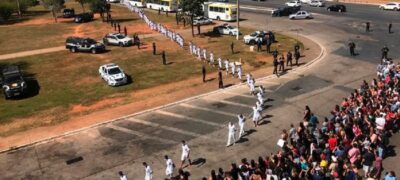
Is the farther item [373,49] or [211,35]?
[211,35]

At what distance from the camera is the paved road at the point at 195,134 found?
2123 centimetres

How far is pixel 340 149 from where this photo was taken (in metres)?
18.5

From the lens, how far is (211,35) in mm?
52938

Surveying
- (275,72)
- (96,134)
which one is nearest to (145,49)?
(275,72)

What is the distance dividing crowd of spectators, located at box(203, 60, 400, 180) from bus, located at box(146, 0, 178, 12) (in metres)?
54.7

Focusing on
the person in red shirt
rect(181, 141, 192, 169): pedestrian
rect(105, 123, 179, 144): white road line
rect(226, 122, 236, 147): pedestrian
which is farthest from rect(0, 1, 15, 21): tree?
the person in red shirt

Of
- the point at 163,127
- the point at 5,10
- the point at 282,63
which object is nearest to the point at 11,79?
the point at 163,127

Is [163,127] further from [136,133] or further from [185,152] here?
[185,152]

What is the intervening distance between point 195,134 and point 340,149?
8.62 meters

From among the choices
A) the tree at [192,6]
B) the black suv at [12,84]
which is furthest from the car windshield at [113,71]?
the tree at [192,6]

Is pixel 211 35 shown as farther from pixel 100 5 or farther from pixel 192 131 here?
pixel 192 131

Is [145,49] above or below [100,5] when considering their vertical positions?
below

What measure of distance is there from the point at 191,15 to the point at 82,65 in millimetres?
16414

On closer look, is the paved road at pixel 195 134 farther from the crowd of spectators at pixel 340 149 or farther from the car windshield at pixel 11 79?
the car windshield at pixel 11 79
